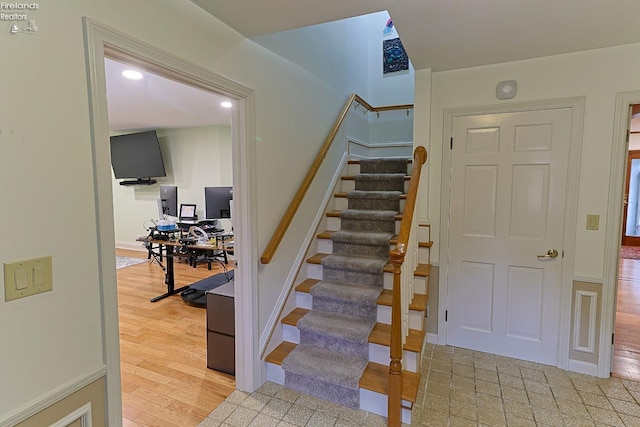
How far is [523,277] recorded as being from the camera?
2.67m

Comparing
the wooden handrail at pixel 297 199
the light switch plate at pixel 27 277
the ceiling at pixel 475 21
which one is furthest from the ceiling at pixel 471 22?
the light switch plate at pixel 27 277

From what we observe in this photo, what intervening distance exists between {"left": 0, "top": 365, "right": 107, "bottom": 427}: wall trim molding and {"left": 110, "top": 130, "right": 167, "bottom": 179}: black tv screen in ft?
18.1

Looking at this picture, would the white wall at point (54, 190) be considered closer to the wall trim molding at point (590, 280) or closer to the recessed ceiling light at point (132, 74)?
the recessed ceiling light at point (132, 74)

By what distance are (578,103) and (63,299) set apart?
3.25 m

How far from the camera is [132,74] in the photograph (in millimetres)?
2975

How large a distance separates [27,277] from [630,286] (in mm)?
6435

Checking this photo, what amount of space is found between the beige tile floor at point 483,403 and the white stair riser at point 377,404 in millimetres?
38

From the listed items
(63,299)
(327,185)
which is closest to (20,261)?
(63,299)

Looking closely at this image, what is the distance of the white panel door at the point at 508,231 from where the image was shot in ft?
8.35

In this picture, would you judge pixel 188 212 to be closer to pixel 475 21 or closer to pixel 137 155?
pixel 137 155

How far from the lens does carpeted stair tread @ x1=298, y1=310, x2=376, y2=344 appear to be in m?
2.35

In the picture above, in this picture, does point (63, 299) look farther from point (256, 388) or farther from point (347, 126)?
point (347, 126)

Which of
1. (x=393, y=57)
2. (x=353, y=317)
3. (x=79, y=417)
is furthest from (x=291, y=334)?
(x=393, y=57)

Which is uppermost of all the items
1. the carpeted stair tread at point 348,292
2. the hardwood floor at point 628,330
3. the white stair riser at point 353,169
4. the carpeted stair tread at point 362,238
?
the white stair riser at point 353,169
